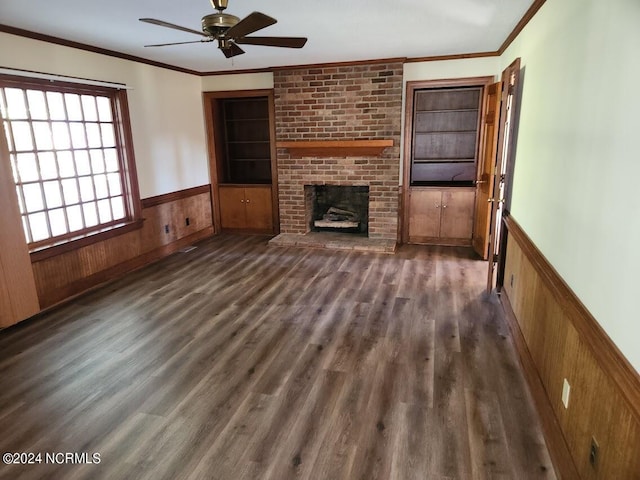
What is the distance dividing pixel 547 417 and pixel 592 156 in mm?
1325

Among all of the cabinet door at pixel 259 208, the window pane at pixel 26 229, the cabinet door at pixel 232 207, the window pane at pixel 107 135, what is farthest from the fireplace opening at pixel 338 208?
the window pane at pixel 26 229

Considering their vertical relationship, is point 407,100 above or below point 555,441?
above

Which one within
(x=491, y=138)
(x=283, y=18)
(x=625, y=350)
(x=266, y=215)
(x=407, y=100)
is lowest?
(x=266, y=215)

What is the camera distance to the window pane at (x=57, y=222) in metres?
3.92

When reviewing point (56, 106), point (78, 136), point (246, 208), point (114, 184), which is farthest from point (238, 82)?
point (56, 106)

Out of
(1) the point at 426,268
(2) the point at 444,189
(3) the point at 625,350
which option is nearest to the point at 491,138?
(2) the point at 444,189

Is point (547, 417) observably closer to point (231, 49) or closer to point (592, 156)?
point (592, 156)

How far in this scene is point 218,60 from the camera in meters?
5.15

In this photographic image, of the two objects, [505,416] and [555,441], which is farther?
[505,416]

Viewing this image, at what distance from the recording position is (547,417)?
208cm

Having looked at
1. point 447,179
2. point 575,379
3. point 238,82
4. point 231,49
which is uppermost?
point 238,82

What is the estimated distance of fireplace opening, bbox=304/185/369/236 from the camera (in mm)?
6211

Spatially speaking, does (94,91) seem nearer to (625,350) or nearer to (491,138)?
(491,138)

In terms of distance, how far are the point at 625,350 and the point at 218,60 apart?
520 cm
